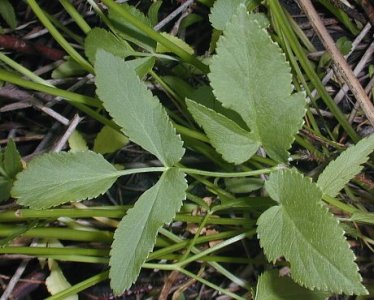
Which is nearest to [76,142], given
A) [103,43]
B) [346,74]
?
[103,43]

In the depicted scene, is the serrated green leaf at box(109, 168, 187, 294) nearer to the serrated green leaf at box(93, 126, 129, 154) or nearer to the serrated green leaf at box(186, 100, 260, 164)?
the serrated green leaf at box(186, 100, 260, 164)

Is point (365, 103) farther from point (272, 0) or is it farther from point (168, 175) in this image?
point (168, 175)

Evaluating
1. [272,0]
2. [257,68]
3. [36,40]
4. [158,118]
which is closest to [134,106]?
[158,118]

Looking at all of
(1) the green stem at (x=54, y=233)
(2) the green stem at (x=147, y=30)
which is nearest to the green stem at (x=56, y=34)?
(2) the green stem at (x=147, y=30)

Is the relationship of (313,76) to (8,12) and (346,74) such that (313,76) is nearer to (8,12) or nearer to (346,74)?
(346,74)

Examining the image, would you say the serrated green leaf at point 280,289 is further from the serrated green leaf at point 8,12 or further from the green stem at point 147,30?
the serrated green leaf at point 8,12
